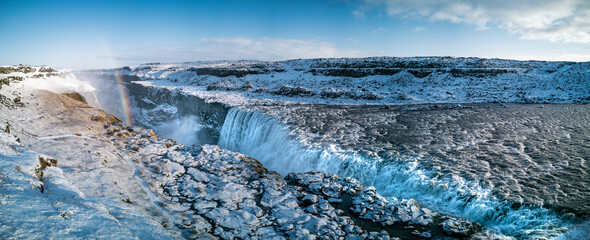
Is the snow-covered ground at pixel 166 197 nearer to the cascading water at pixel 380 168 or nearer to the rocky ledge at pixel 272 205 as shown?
Result: the rocky ledge at pixel 272 205

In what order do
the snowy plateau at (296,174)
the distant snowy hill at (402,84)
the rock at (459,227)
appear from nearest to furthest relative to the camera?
the snowy plateau at (296,174), the rock at (459,227), the distant snowy hill at (402,84)

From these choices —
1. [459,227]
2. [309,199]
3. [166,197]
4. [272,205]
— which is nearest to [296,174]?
[309,199]

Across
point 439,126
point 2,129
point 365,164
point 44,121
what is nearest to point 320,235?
point 365,164

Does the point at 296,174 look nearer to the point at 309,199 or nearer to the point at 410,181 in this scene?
the point at 309,199

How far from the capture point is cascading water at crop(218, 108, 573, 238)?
5.91m

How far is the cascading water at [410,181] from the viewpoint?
19.4 feet

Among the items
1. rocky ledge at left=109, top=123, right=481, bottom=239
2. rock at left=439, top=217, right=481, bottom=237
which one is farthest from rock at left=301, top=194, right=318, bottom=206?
rock at left=439, top=217, right=481, bottom=237

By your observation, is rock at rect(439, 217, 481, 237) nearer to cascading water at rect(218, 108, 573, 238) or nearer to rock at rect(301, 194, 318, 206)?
cascading water at rect(218, 108, 573, 238)

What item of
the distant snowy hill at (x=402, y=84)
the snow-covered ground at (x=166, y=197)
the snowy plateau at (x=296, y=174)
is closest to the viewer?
the snow-covered ground at (x=166, y=197)

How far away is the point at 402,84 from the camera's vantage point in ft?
106

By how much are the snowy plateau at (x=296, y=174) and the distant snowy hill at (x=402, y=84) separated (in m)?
6.67

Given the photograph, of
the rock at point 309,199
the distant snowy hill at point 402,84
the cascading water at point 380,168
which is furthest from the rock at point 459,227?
the distant snowy hill at point 402,84

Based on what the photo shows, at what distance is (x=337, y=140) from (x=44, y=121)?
477 inches

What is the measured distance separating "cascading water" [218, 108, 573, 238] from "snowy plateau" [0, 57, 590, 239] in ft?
0.13
